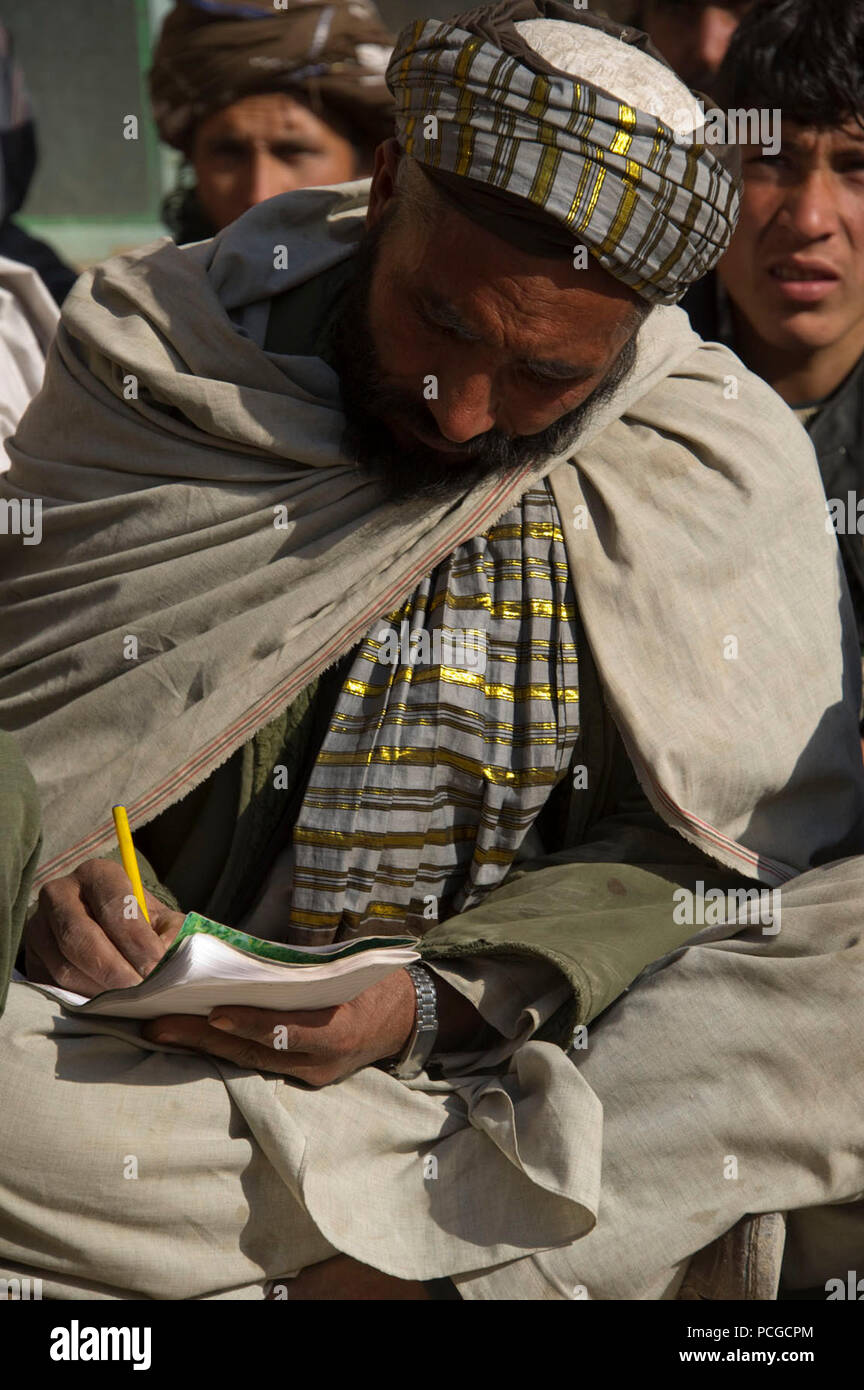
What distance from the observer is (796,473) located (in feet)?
10.7

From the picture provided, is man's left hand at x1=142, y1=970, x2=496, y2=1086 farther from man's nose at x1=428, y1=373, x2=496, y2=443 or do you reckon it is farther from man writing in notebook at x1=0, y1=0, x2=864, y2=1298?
man's nose at x1=428, y1=373, x2=496, y2=443

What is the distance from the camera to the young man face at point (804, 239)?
3.96 meters

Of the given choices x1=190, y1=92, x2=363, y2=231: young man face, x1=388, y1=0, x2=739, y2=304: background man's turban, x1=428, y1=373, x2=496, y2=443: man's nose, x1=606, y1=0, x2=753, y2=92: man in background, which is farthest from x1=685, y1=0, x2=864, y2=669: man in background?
x1=190, y1=92, x2=363, y2=231: young man face

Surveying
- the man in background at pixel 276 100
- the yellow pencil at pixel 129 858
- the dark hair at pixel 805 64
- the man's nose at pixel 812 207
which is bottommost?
the yellow pencil at pixel 129 858

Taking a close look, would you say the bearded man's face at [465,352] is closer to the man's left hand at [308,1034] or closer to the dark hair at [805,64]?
the man's left hand at [308,1034]

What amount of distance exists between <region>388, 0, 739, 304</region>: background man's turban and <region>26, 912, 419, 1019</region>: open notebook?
1.21 m

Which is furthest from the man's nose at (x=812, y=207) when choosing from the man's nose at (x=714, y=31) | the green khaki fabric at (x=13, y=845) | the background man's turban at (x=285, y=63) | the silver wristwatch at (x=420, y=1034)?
the green khaki fabric at (x=13, y=845)

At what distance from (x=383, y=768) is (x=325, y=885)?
0.75 ft

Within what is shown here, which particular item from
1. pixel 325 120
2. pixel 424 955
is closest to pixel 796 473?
pixel 424 955

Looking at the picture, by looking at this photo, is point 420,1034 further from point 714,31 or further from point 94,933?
point 714,31

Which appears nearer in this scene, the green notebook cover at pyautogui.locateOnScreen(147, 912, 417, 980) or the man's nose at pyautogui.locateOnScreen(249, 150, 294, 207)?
the green notebook cover at pyautogui.locateOnScreen(147, 912, 417, 980)

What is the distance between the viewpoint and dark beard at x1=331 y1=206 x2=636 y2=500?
296cm

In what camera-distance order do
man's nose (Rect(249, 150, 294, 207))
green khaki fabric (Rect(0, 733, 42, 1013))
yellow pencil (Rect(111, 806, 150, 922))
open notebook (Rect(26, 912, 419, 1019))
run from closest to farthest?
1. green khaki fabric (Rect(0, 733, 42, 1013))
2. open notebook (Rect(26, 912, 419, 1019))
3. yellow pencil (Rect(111, 806, 150, 922))
4. man's nose (Rect(249, 150, 294, 207))

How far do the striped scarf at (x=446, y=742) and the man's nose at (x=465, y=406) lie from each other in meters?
0.28
